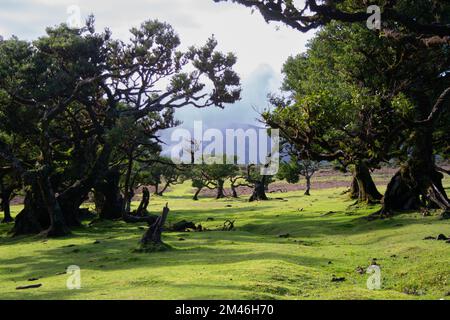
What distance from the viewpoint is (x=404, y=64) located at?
26766 millimetres

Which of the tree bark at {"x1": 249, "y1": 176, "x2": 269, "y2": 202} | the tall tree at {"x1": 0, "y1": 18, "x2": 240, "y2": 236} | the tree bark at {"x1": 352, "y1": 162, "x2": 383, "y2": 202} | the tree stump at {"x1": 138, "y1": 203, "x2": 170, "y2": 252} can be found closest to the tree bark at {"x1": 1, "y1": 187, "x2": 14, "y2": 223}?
the tall tree at {"x1": 0, "y1": 18, "x2": 240, "y2": 236}

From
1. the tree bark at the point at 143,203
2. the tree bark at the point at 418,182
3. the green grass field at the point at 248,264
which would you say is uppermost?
the tree bark at the point at 418,182

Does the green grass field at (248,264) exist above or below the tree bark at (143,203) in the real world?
below

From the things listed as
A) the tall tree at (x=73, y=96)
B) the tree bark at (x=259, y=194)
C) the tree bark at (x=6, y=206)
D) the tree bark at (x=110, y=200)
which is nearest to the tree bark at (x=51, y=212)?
the tall tree at (x=73, y=96)

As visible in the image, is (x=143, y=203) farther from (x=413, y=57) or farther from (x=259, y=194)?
(x=259, y=194)

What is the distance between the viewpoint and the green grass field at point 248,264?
14023 mm

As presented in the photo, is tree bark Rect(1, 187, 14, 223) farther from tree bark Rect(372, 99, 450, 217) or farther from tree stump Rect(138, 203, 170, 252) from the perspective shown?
tree bark Rect(372, 99, 450, 217)

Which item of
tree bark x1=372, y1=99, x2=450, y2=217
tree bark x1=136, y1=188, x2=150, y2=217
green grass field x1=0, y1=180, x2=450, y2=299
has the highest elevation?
tree bark x1=372, y1=99, x2=450, y2=217

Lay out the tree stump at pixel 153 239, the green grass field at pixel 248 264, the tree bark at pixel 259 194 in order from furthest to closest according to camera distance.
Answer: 1. the tree bark at pixel 259 194
2. the tree stump at pixel 153 239
3. the green grass field at pixel 248 264

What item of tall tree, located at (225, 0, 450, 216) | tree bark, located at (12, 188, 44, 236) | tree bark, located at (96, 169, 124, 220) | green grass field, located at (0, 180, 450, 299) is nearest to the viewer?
green grass field, located at (0, 180, 450, 299)

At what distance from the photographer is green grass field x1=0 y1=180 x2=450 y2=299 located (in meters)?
14.0

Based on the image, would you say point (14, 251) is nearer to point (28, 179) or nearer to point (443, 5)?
point (28, 179)

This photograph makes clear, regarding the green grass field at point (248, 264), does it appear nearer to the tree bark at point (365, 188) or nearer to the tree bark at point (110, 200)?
the tree bark at point (365, 188)

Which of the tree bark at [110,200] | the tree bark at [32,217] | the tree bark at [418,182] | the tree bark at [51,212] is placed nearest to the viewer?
the tree bark at [418,182]
